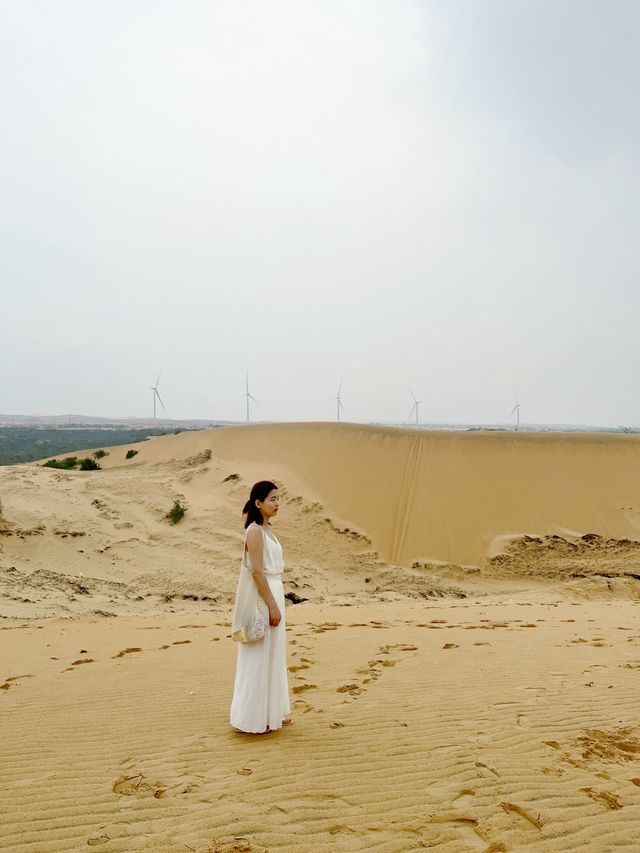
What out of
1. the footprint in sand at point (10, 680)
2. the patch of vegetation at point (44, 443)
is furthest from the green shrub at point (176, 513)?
the footprint in sand at point (10, 680)

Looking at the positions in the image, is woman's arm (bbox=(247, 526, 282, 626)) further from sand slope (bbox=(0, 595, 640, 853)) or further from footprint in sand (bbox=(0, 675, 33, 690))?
footprint in sand (bbox=(0, 675, 33, 690))

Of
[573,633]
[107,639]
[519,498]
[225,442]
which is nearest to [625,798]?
[573,633]

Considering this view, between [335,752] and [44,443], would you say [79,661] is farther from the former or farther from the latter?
[44,443]

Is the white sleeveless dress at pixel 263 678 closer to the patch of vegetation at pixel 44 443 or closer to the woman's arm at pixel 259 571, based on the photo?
the woman's arm at pixel 259 571

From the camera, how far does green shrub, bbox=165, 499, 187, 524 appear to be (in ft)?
55.0

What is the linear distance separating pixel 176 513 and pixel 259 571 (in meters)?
13.0

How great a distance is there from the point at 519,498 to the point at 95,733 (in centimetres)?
1710

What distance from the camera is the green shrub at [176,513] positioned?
55.0ft

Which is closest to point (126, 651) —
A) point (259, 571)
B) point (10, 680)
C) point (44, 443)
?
point (10, 680)

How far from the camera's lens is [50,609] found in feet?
34.1

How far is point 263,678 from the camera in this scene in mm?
4461

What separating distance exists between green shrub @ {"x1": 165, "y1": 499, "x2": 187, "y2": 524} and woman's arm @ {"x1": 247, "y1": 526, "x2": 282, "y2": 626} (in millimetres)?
12787

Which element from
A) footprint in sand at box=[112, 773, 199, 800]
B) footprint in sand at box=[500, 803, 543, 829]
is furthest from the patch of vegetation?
footprint in sand at box=[500, 803, 543, 829]

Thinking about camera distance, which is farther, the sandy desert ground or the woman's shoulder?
the woman's shoulder
